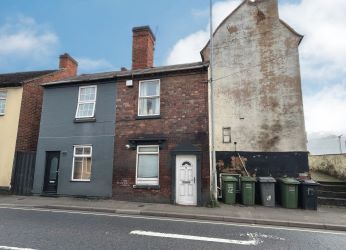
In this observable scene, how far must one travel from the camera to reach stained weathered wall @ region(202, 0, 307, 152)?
17.3 metres

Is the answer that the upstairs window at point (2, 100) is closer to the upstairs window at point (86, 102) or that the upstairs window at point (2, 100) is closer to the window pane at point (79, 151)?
the upstairs window at point (86, 102)

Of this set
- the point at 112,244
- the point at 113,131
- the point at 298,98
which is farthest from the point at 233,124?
the point at 112,244

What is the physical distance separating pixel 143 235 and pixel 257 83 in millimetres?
14505

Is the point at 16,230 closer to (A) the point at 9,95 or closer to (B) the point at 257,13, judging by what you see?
(A) the point at 9,95

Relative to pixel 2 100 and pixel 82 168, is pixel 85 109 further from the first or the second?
pixel 2 100

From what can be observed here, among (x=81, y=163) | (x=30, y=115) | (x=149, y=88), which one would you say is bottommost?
(x=81, y=163)

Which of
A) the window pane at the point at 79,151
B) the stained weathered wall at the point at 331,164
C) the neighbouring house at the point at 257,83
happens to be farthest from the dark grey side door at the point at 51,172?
the stained weathered wall at the point at 331,164

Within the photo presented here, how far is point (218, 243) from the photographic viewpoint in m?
6.15

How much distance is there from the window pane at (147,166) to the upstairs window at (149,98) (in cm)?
221

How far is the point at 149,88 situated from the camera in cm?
1352

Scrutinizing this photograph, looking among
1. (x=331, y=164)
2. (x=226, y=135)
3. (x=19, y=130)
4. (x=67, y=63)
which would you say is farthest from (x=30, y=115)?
(x=331, y=164)

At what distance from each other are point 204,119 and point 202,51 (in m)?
9.56

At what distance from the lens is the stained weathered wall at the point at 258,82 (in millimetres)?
17297

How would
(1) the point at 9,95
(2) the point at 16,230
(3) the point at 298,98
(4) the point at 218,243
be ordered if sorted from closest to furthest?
(4) the point at 218,243
(2) the point at 16,230
(1) the point at 9,95
(3) the point at 298,98
